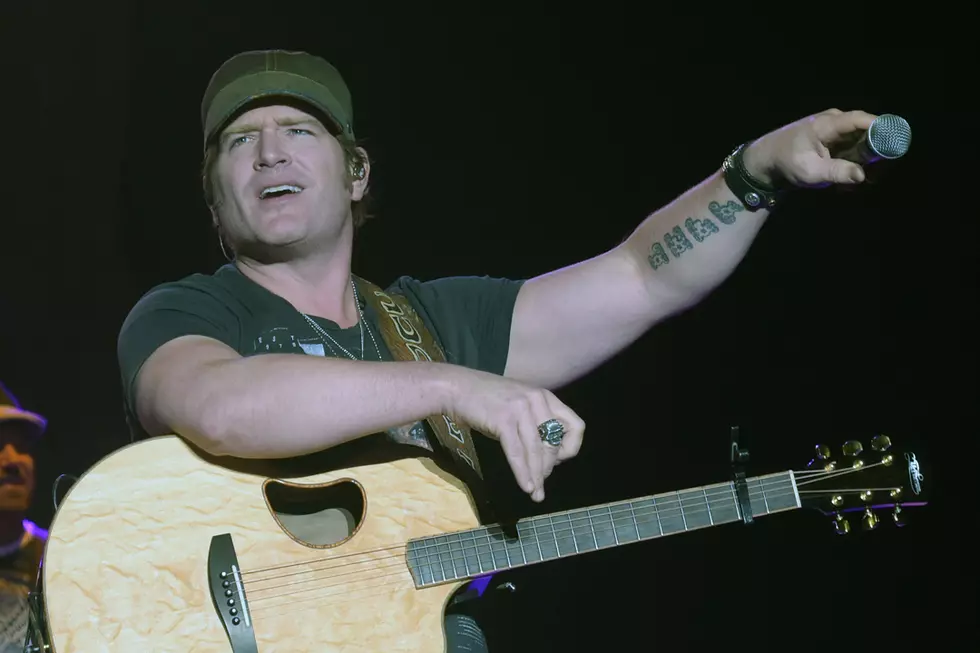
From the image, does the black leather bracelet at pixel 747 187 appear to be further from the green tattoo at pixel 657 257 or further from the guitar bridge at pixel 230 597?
the guitar bridge at pixel 230 597

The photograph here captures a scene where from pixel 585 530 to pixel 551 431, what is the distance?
1.38 feet

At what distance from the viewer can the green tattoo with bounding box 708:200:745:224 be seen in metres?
2.29

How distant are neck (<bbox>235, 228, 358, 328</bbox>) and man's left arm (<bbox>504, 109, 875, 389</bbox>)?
1.48ft

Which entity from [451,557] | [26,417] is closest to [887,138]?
[451,557]

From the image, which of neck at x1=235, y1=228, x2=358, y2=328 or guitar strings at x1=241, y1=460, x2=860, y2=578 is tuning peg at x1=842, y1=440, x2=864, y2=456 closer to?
guitar strings at x1=241, y1=460, x2=860, y2=578

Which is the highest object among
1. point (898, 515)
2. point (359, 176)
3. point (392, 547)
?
point (359, 176)

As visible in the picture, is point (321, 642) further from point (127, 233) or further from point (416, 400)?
point (127, 233)

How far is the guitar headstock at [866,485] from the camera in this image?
2148 mm

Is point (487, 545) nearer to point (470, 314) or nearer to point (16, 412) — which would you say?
point (470, 314)

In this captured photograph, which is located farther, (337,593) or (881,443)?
(881,443)

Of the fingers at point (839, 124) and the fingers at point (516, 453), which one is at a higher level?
the fingers at point (839, 124)

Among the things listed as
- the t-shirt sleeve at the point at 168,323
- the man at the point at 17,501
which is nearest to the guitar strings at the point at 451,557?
the t-shirt sleeve at the point at 168,323

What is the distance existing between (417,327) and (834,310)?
4.75 ft

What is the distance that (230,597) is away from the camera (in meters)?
1.76
